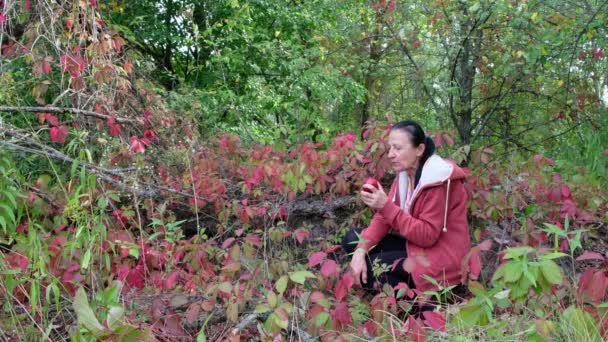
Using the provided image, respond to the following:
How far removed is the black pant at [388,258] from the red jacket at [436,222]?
109mm

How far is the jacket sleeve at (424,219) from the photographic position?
290 centimetres

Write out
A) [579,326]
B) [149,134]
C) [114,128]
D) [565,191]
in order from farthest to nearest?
[149,134] → [114,128] → [565,191] → [579,326]

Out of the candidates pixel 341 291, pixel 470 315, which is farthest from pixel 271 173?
pixel 470 315

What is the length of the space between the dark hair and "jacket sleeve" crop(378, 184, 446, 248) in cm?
20

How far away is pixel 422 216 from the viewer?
294cm

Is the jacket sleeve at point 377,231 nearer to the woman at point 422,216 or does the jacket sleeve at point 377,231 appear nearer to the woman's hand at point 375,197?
the woman at point 422,216

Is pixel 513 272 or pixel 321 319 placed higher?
pixel 513 272

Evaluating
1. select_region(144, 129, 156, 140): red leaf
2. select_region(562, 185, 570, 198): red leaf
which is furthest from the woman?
select_region(144, 129, 156, 140): red leaf

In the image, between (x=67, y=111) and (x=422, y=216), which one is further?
(x=67, y=111)

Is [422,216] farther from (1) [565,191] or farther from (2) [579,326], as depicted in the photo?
(1) [565,191]

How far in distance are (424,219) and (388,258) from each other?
0.35 metres

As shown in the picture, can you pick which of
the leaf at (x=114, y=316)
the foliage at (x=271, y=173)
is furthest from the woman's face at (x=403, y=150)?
the leaf at (x=114, y=316)

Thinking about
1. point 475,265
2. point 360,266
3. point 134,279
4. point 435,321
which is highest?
point 475,265

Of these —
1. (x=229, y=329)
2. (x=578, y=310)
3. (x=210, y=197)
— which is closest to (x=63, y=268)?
(x=229, y=329)
